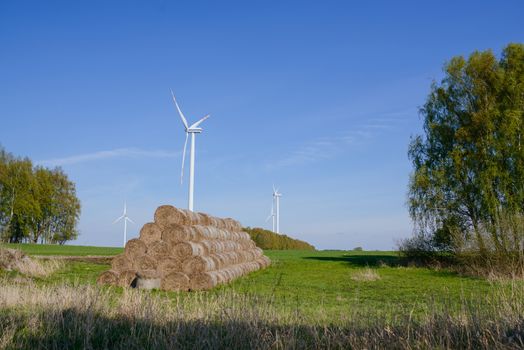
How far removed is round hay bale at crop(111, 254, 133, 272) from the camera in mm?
20156

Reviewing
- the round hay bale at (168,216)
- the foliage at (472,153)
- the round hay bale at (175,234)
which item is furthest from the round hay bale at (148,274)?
the foliage at (472,153)

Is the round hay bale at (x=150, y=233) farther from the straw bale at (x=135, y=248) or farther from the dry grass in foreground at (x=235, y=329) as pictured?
the dry grass in foreground at (x=235, y=329)

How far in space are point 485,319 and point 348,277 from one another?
14370mm

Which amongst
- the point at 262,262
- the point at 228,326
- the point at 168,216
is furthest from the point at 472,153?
the point at 228,326

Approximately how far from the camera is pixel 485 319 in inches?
348

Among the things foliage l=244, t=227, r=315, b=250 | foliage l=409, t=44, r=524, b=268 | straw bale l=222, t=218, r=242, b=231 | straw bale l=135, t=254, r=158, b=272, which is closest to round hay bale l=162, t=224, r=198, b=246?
straw bale l=135, t=254, r=158, b=272

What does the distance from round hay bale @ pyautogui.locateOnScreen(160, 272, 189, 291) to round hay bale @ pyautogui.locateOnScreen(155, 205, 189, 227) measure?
2612 millimetres

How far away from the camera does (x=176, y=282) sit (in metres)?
18.8

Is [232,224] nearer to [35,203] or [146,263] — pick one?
[146,263]

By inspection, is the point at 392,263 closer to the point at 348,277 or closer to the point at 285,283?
the point at 348,277

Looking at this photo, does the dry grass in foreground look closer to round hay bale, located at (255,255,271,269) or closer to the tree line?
round hay bale, located at (255,255,271,269)

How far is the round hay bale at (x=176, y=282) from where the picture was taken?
1880 centimetres

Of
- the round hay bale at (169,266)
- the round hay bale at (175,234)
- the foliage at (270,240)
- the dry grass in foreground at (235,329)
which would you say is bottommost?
the dry grass in foreground at (235,329)

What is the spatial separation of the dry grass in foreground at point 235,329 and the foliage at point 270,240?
159 feet
